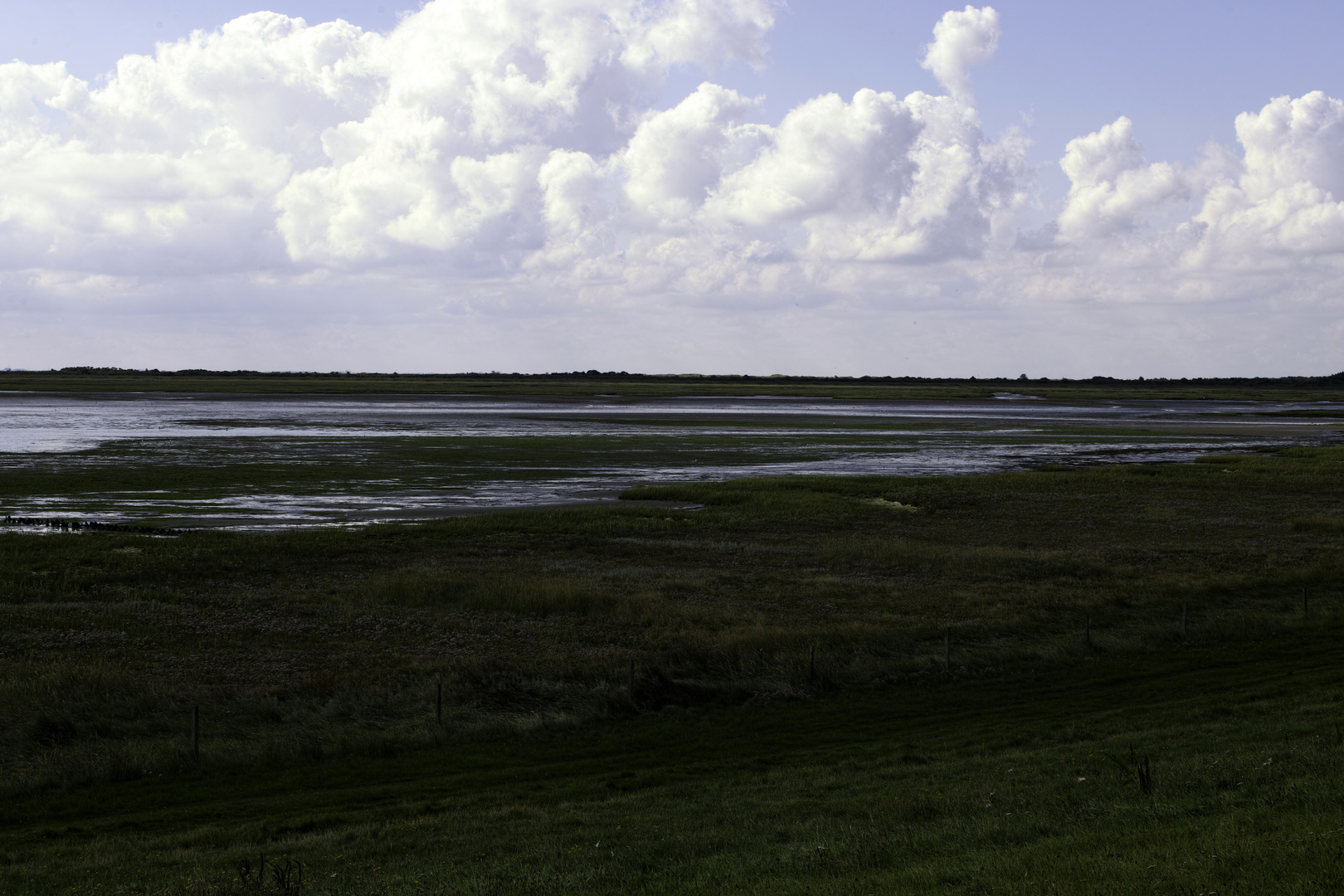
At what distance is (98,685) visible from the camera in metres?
23.0

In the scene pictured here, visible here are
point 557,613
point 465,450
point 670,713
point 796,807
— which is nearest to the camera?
point 796,807

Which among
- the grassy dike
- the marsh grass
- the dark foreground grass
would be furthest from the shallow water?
the dark foreground grass

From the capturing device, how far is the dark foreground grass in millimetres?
12227

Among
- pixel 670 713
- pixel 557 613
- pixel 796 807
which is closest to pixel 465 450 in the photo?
pixel 557 613

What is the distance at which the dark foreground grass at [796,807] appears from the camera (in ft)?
40.1

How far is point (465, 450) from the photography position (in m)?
92.6

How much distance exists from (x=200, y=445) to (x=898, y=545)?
70598 mm

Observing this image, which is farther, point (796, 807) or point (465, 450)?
point (465, 450)

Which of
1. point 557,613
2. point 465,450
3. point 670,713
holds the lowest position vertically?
point 670,713

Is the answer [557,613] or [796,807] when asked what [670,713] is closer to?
[796,807]

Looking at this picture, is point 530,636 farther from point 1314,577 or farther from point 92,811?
point 1314,577

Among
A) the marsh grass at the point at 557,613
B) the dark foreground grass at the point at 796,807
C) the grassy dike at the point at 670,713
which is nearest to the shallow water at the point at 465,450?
the marsh grass at the point at 557,613

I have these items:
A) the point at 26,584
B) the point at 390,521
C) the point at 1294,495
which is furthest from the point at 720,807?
the point at 1294,495

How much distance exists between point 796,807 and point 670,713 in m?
7.16
